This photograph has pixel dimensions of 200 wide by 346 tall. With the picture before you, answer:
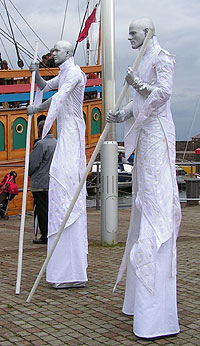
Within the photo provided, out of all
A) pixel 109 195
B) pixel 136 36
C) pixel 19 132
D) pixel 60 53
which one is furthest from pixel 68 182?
pixel 19 132

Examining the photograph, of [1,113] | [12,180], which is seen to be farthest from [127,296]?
[1,113]

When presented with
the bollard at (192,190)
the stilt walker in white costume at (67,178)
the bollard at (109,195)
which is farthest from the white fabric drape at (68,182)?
the bollard at (192,190)

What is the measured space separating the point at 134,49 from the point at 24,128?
1298 centimetres

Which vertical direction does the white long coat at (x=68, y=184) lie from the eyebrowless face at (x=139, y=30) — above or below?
below

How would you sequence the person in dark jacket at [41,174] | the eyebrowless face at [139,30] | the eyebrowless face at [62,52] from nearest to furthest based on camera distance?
the eyebrowless face at [139,30] < the eyebrowless face at [62,52] < the person in dark jacket at [41,174]

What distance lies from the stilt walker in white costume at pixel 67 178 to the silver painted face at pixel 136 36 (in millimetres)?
1337

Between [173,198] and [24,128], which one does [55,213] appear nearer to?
[173,198]

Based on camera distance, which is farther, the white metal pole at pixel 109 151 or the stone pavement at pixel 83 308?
the white metal pole at pixel 109 151

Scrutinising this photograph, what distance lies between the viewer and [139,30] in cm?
412

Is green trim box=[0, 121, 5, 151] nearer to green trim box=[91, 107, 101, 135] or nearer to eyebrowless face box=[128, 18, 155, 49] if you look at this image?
green trim box=[91, 107, 101, 135]

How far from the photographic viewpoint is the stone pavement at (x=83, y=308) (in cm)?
393

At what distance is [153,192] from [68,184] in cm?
168

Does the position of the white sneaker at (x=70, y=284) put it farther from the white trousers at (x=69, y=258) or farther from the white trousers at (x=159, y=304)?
the white trousers at (x=159, y=304)

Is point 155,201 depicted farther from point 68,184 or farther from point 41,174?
point 41,174
